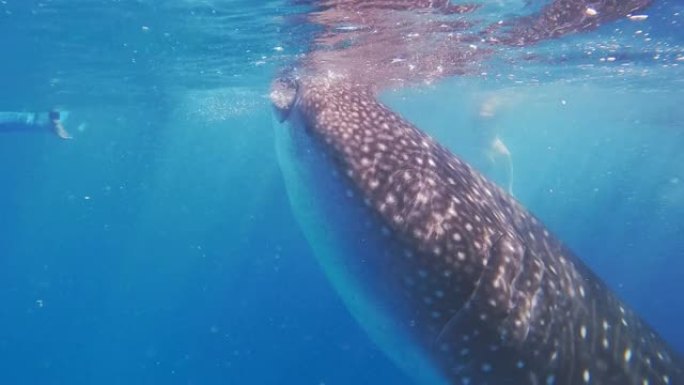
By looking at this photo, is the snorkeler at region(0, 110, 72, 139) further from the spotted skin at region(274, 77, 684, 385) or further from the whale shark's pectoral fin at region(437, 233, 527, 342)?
the whale shark's pectoral fin at region(437, 233, 527, 342)

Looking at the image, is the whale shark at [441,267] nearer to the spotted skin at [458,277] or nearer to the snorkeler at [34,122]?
the spotted skin at [458,277]

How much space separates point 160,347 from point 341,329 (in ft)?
43.5

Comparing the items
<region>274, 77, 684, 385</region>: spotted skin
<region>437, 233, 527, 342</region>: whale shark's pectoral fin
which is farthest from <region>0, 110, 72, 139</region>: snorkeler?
<region>437, 233, 527, 342</region>: whale shark's pectoral fin

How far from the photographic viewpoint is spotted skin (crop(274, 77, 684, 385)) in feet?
10.9

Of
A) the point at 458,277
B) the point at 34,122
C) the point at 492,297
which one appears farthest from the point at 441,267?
the point at 34,122

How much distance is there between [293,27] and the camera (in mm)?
12406

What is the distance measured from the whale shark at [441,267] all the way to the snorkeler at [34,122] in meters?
16.9

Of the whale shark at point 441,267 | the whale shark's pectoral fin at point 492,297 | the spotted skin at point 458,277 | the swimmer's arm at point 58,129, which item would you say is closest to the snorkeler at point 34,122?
the swimmer's arm at point 58,129

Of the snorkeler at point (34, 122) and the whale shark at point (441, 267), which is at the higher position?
the whale shark at point (441, 267)

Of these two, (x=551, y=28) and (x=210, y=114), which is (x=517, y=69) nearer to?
(x=551, y=28)

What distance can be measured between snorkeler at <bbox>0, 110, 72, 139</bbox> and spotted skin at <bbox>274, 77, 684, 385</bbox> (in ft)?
57.0

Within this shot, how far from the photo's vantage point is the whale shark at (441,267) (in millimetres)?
3344

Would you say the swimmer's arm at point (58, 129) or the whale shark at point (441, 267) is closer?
the whale shark at point (441, 267)

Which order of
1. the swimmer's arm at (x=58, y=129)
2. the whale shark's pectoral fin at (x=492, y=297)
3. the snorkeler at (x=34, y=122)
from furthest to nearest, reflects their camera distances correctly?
the snorkeler at (x=34, y=122), the swimmer's arm at (x=58, y=129), the whale shark's pectoral fin at (x=492, y=297)
